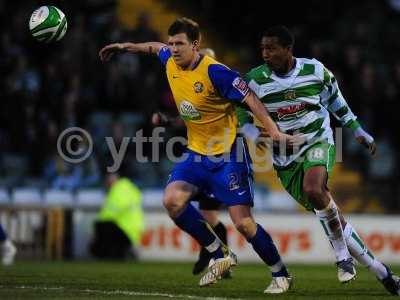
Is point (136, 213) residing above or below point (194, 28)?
below

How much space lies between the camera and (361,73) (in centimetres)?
1975

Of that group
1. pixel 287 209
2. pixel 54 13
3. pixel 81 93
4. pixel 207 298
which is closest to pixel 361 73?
pixel 287 209

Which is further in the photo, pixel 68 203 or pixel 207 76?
pixel 68 203

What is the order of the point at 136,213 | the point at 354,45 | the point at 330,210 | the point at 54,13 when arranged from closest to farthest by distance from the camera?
the point at 330,210 < the point at 54,13 < the point at 136,213 < the point at 354,45

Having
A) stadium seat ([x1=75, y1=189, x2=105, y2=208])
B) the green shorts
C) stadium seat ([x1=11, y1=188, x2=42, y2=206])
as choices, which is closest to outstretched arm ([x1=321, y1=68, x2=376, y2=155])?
the green shorts

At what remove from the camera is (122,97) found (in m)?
19.3

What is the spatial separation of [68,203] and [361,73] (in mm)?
5715

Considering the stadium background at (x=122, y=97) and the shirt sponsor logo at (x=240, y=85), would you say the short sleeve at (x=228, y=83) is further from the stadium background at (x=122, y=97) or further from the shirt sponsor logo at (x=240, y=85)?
the stadium background at (x=122, y=97)

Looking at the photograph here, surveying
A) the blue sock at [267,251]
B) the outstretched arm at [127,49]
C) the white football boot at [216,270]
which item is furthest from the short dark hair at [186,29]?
the white football boot at [216,270]

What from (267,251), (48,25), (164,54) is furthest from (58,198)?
(267,251)

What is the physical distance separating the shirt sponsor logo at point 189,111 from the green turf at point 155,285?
1496 millimetres

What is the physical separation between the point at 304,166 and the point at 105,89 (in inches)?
393

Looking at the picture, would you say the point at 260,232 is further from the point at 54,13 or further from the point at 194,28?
the point at 54,13

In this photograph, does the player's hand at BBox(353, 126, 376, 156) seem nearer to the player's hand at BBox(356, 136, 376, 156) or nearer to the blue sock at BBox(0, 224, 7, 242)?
the player's hand at BBox(356, 136, 376, 156)
